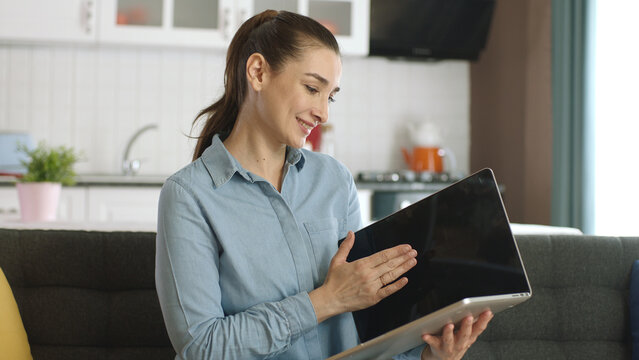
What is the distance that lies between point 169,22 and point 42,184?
1.89 meters

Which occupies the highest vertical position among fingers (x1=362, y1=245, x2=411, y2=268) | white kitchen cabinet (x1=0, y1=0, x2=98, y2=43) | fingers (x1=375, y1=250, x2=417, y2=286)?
white kitchen cabinet (x1=0, y1=0, x2=98, y2=43)

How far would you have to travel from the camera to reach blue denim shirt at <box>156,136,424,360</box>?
3.53 feet

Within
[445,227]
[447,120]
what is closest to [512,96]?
[447,120]

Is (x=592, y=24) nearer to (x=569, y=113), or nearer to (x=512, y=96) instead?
(x=569, y=113)

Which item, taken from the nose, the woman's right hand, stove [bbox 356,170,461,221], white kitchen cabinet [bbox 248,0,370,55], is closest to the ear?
the nose

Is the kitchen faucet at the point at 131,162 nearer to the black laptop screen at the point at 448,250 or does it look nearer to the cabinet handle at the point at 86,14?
the cabinet handle at the point at 86,14

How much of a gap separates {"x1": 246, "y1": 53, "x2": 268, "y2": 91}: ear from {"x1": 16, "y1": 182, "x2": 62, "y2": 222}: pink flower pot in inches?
43.4

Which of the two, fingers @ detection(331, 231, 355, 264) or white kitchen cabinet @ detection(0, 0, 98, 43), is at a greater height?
white kitchen cabinet @ detection(0, 0, 98, 43)

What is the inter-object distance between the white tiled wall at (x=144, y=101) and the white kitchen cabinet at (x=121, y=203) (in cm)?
55

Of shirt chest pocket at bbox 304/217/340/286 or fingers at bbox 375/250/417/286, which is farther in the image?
shirt chest pocket at bbox 304/217/340/286

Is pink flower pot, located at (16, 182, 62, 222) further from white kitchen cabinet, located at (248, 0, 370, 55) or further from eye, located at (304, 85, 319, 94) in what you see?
white kitchen cabinet, located at (248, 0, 370, 55)

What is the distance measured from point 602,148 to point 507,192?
3.16ft

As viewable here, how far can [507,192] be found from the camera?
3969 millimetres

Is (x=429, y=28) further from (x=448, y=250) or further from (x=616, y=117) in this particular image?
(x=448, y=250)
